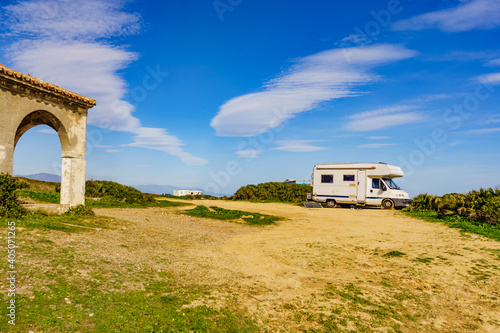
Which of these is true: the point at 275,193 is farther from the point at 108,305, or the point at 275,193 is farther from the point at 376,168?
the point at 108,305

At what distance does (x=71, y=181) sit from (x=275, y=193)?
21.3 meters

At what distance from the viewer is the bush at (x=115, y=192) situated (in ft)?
67.1

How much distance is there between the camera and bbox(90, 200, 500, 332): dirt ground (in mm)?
4566

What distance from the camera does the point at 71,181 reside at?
11312 millimetres

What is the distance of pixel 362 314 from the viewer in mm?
4527

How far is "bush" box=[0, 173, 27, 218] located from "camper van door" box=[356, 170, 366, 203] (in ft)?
64.8

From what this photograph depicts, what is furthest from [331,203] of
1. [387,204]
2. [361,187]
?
[387,204]

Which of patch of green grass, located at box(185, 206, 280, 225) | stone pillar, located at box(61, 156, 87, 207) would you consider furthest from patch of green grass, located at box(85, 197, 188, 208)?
stone pillar, located at box(61, 156, 87, 207)

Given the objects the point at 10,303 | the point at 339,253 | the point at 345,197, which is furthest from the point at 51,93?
the point at 345,197

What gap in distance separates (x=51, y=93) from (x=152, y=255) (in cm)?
727

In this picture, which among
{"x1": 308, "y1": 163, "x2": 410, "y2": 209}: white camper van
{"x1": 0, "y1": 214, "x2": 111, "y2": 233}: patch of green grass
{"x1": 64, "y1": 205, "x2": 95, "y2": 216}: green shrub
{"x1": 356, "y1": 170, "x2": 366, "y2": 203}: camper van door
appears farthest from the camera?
{"x1": 356, "y1": 170, "x2": 366, "y2": 203}: camper van door

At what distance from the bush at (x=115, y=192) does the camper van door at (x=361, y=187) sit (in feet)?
48.8

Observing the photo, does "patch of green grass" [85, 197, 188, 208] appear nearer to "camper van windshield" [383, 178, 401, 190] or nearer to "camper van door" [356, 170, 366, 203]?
"camper van door" [356, 170, 366, 203]

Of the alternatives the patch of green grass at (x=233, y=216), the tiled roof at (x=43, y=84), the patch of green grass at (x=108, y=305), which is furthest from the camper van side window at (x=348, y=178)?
the patch of green grass at (x=108, y=305)
